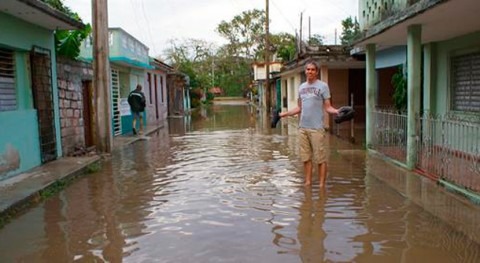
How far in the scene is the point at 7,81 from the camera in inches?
354

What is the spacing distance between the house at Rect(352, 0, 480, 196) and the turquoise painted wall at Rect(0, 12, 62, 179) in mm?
6549

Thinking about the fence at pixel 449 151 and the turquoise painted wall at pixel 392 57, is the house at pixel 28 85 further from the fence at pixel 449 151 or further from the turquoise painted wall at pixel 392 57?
the turquoise painted wall at pixel 392 57

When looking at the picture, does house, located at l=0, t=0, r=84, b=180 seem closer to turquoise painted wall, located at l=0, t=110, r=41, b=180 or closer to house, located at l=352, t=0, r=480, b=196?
turquoise painted wall, located at l=0, t=110, r=41, b=180

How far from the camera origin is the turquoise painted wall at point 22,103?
8422mm

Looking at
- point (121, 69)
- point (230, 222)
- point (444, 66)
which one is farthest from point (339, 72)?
point (230, 222)

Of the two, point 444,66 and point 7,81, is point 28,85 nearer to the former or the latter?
point 7,81

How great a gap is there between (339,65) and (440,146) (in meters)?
12.0

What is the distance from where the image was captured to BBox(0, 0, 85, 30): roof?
7.88m

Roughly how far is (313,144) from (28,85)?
18.8 feet

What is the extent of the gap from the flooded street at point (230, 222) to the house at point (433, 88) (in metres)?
0.97

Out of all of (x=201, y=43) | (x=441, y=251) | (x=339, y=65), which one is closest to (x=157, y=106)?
(x=339, y=65)

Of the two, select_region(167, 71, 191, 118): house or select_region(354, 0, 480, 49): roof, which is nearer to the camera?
select_region(354, 0, 480, 49): roof

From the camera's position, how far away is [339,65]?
19078mm

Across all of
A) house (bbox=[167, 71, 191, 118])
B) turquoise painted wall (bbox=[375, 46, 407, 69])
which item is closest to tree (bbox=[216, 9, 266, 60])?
house (bbox=[167, 71, 191, 118])
